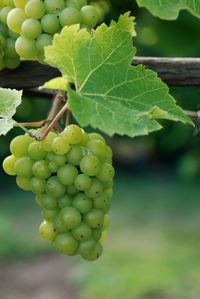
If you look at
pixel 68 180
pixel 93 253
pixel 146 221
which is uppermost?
pixel 68 180

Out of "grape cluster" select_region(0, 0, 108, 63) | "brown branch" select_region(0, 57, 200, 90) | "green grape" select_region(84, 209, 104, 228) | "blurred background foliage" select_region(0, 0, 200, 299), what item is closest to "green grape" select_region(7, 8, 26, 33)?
"grape cluster" select_region(0, 0, 108, 63)

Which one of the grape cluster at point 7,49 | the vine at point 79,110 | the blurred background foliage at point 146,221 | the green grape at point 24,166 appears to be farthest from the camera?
the blurred background foliage at point 146,221

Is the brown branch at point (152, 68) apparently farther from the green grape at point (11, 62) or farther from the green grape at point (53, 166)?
the green grape at point (53, 166)

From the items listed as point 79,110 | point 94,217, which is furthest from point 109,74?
point 94,217

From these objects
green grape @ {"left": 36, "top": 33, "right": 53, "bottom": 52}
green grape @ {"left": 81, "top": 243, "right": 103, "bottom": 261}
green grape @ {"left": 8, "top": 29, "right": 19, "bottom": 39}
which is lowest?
green grape @ {"left": 81, "top": 243, "right": 103, "bottom": 261}

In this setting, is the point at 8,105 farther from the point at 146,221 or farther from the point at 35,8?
the point at 146,221

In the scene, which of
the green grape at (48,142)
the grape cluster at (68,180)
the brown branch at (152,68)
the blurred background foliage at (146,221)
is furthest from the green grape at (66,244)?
the blurred background foliage at (146,221)

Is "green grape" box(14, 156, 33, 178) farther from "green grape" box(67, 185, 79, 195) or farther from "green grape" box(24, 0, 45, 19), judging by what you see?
"green grape" box(24, 0, 45, 19)
